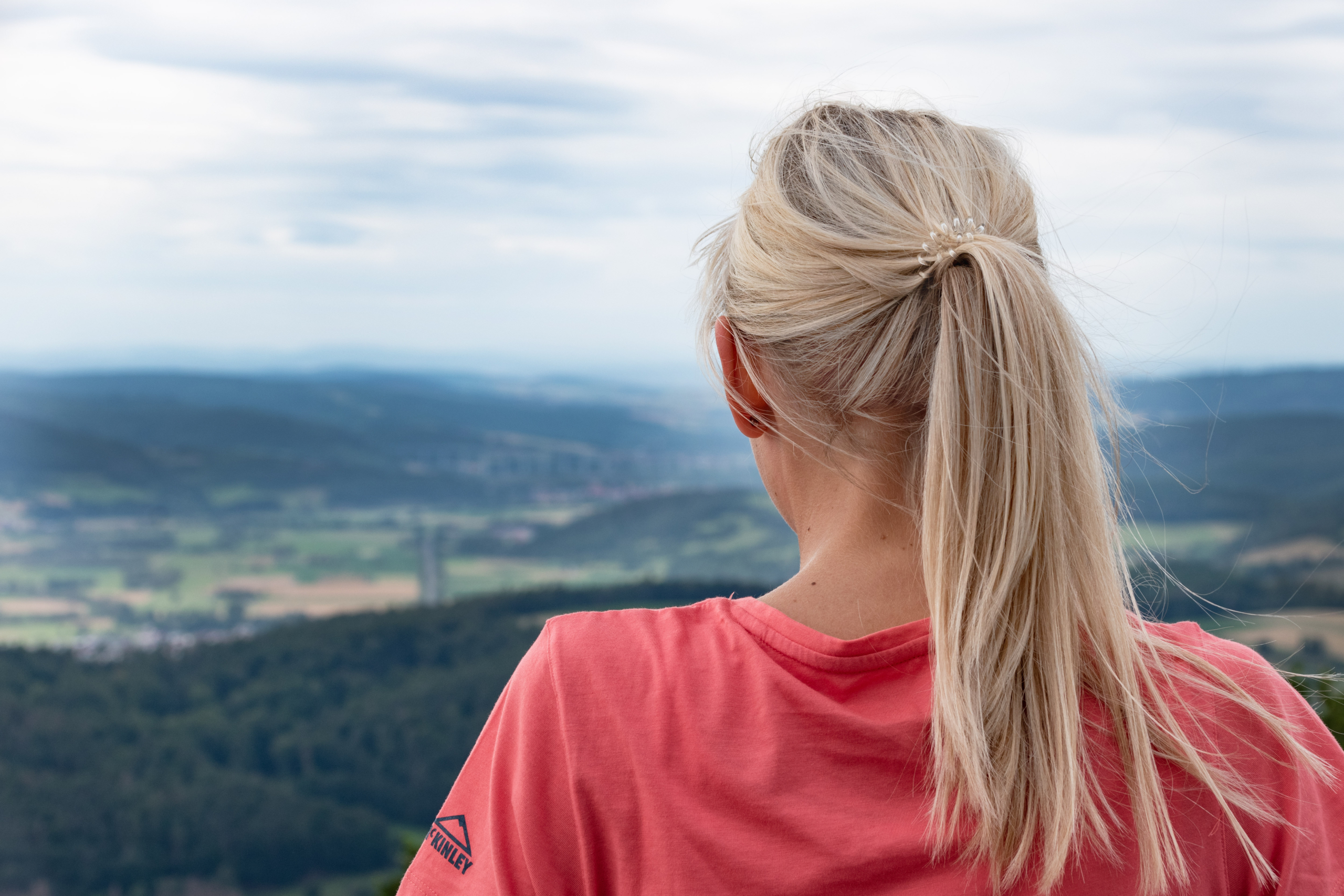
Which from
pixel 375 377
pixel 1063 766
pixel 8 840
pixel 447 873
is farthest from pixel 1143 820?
pixel 375 377

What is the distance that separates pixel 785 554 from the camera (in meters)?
26.0

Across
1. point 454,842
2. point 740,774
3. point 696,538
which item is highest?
point 740,774

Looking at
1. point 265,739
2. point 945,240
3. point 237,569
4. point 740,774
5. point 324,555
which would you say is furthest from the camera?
point 237,569

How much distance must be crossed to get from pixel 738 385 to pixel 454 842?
60 centimetres

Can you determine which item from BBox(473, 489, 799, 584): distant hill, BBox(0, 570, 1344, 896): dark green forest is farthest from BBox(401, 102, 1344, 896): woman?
BBox(473, 489, 799, 584): distant hill

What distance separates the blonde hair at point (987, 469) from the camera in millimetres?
953

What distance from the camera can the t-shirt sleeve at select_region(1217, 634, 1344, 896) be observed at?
1.02 m

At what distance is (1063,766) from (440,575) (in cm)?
2929

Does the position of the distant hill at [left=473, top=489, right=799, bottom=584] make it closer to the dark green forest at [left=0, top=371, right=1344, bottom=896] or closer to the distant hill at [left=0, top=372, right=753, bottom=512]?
the dark green forest at [left=0, top=371, right=1344, bottom=896]

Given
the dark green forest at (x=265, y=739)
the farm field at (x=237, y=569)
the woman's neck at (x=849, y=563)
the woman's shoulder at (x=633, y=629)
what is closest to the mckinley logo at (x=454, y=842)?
the woman's shoulder at (x=633, y=629)

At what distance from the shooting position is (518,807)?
969 millimetres

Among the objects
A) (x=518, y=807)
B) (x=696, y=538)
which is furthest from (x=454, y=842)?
(x=696, y=538)

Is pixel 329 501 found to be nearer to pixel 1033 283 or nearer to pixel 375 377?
pixel 375 377

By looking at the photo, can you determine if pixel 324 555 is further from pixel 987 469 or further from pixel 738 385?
pixel 987 469
